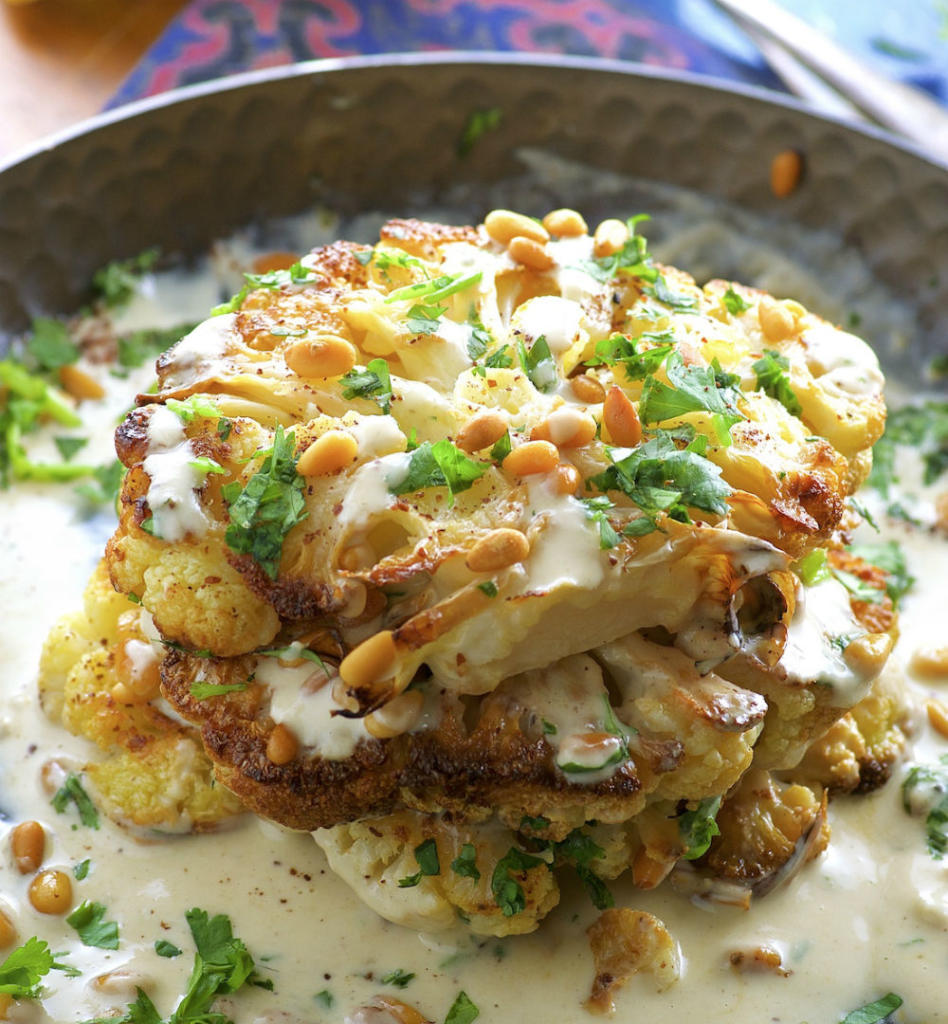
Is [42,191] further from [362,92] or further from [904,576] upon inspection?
[904,576]

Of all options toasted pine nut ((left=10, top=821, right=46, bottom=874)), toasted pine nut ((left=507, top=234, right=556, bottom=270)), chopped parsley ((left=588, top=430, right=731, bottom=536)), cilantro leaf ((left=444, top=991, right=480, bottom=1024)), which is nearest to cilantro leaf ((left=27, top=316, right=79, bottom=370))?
toasted pine nut ((left=10, top=821, right=46, bottom=874))

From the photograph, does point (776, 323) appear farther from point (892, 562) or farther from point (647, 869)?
point (647, 869)

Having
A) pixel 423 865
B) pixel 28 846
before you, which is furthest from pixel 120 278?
pixel 423 865

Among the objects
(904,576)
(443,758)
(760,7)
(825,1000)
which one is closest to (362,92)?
(760,7)

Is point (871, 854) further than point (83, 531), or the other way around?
point (83, 531)

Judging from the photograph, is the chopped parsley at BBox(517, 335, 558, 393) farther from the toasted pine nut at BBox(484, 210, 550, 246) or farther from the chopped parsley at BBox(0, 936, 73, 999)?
the chopped parsley at BBox(0, 936, 73, 999)
